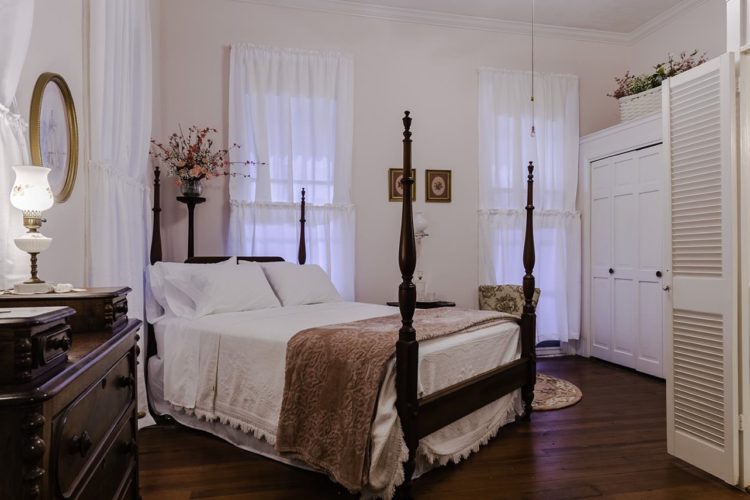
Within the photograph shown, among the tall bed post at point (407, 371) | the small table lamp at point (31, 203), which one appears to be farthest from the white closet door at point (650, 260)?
the small table lamp at point (31, 203)

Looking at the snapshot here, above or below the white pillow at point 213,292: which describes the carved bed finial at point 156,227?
above

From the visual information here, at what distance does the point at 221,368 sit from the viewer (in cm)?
283

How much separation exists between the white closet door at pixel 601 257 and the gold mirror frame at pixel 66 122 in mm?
4426

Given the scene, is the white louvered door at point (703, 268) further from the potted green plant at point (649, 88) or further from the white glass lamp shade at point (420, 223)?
the white glass lamp shade at point (420, 223)

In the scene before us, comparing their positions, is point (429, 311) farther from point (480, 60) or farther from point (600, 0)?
point (600, 0)

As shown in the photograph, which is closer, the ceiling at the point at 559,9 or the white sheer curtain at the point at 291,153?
the white sheer curtain at the point at 291,153

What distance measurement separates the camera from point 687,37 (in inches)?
182

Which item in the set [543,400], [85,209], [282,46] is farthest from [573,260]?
[85,209]

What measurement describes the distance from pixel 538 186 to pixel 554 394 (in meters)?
2.21

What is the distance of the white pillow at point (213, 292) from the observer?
10.7ft

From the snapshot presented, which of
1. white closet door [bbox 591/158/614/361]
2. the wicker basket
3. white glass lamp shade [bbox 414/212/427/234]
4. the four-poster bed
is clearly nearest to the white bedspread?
the four-poster bed

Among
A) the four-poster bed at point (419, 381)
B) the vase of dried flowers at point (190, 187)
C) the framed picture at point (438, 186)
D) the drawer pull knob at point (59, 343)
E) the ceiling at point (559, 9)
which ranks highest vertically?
the ceiling at point (559, 9)

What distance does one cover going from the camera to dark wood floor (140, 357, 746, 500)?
89.2 inches

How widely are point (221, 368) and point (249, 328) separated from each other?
30 centimetres
